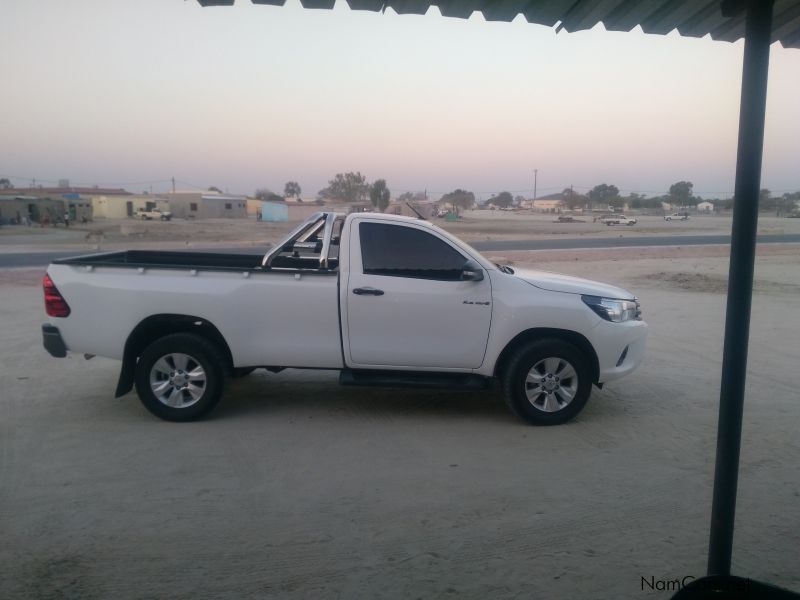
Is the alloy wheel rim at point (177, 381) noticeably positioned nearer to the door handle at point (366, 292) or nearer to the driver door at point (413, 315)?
the driver door at point (413, 315)

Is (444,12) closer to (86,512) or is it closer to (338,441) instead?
(338,441)

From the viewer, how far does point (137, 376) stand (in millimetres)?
6934

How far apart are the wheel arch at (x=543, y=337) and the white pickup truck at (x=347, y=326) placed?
11mm

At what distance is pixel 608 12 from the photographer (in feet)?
15.3

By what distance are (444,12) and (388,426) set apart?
12.4 feet

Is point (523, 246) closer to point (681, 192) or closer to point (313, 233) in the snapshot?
point (313, 233)

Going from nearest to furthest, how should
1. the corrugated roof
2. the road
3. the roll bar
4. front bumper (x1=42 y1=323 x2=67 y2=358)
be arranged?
1. the corrugated roof
2. front bumper (x1=42 y1=323 x2=67 y2=358)
3. the roll bar
4. the road

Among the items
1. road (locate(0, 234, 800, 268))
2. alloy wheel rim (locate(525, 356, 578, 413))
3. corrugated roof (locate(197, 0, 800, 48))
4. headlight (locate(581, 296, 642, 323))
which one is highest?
corrugated roof (locate(197, 0, 800, 48))

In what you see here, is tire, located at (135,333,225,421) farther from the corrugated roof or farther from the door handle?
the corrugated roof

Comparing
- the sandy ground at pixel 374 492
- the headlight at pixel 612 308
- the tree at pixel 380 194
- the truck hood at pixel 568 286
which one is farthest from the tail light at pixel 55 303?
the tree at pixel 380 194

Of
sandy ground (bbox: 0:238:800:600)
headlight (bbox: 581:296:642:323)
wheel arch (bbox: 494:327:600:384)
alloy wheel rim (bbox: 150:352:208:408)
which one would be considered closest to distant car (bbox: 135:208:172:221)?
sandy ground (bbox: 0:238:800:600)

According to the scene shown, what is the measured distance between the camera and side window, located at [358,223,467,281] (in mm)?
7055

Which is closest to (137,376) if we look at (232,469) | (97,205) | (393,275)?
(232,469)

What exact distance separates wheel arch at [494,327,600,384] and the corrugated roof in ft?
9.72
